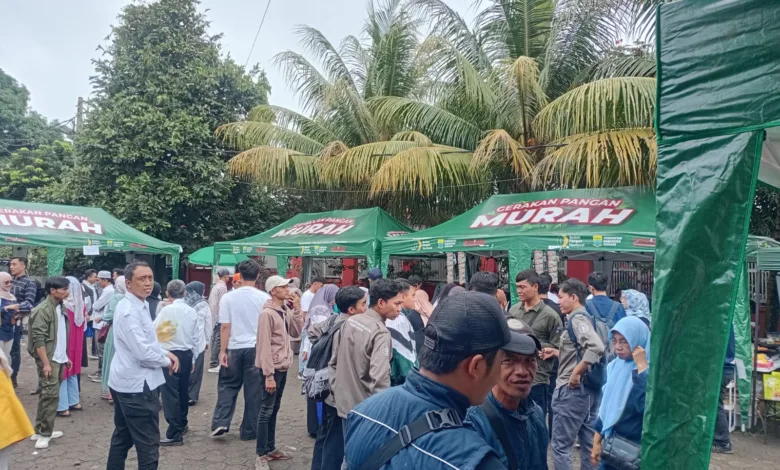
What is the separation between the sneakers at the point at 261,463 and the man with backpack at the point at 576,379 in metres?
2.65

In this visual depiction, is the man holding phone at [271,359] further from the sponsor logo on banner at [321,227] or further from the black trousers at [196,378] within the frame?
the sponsor logo on banner at [321,227]

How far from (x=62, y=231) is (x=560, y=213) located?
10146 mm

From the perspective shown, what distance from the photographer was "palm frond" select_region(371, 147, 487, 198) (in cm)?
1159

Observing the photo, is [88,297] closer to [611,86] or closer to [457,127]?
[457,127]

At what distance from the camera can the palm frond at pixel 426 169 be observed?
11.6 meters

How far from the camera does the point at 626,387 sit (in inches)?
130

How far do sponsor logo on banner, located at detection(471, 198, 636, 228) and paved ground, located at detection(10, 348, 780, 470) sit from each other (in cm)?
350

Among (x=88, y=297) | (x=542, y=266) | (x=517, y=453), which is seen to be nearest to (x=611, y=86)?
(x=542, y=266)

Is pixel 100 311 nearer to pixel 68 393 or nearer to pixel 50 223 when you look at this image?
pixel 68 393

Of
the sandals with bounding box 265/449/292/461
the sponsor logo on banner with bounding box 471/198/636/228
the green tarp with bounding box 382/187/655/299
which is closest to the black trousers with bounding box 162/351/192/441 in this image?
the sandals with bounding box 265/449/292/461

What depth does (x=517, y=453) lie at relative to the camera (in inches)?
87.2

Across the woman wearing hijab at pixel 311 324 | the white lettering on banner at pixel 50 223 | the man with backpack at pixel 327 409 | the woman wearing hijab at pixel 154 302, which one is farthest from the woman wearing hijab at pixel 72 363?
the white lettering on banner at pixel 50 223

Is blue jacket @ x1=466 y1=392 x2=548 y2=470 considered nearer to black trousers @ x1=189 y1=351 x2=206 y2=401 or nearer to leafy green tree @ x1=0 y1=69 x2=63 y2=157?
black trousers @ x1=189 y1=351 x2=206 y2=401

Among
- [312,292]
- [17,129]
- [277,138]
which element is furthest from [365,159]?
[17,129]
